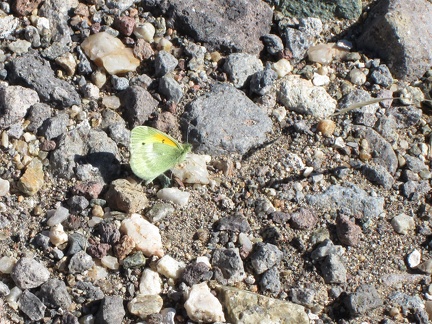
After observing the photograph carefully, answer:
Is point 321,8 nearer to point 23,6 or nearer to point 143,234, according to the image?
point 23,6

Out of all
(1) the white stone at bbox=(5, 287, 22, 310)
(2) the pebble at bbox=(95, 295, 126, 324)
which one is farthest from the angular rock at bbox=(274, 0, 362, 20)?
(1) the white stone at bbox=(5, 287, 22, 310)

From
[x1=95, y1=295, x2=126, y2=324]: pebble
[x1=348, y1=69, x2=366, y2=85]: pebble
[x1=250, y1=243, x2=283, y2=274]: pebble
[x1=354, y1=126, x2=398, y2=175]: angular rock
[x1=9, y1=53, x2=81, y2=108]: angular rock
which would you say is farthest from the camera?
[x1=348, y1=69, x2=366, y2=85]: pebble

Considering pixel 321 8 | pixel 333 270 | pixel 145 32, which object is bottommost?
pixel 333 270

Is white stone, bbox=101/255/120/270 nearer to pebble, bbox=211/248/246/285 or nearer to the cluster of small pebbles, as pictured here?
the cluster of small pebbles

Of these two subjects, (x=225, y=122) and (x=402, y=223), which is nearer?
(x=402, y=223)

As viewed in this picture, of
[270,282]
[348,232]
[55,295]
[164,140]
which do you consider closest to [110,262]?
[55,295]
